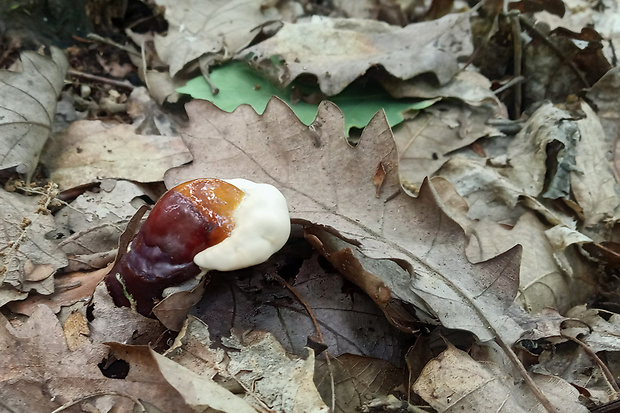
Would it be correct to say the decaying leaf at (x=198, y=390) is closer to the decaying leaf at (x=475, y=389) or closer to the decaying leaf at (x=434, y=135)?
the decaying leaf at (x=475, y=389)

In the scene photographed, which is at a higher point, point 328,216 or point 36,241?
point 328,216

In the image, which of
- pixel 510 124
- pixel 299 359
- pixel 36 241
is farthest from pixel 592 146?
pixel 36 241

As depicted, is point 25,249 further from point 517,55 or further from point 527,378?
point 517,55

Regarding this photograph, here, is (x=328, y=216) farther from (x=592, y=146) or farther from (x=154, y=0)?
(x=154, y=0)

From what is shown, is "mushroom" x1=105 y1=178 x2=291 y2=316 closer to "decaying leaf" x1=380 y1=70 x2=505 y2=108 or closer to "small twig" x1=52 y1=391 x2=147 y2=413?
"small twig" x1=52 y1=391 x2=147 y2=413

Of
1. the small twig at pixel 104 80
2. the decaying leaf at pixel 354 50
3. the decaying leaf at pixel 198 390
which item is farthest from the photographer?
the small twig at pixel 104 80

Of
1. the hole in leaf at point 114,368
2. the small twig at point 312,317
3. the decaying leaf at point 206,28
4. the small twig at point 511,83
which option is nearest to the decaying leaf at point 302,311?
the small twig at point 312,317

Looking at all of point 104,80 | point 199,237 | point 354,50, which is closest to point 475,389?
point 199,237
